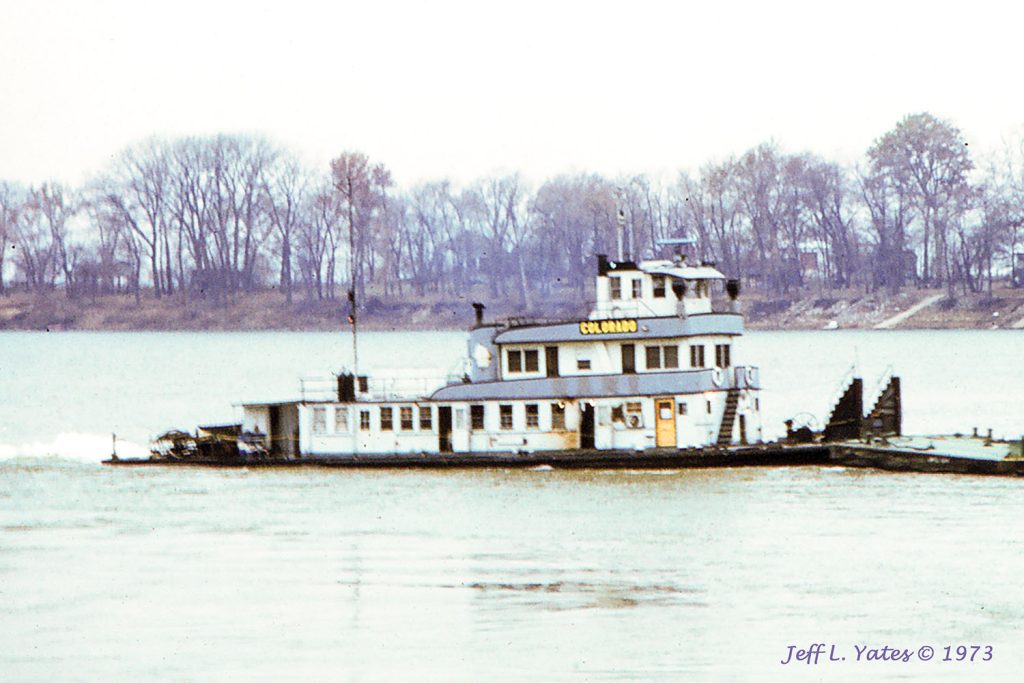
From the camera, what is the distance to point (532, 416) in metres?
53.3

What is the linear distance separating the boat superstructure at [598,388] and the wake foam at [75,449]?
14.6 m

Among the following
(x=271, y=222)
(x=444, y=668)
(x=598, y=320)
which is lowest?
(x=444, y=668)

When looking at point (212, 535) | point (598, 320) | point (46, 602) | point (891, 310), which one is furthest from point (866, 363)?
point (46, 602)

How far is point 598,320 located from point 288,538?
11.8 metres

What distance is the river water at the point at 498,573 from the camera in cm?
3212

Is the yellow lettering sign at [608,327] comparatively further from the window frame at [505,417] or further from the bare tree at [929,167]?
the bare tree at [929,167]

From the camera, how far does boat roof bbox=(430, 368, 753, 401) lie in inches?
2025

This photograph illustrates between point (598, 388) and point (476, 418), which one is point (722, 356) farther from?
point (476, 418)

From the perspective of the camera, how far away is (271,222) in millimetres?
169125

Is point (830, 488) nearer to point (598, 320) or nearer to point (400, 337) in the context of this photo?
point (598, 320)

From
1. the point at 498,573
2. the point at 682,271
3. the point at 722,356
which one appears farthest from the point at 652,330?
the point at 498,573

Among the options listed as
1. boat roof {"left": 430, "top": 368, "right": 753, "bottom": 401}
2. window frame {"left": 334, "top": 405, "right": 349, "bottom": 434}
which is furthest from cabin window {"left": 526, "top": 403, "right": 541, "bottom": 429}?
window frame {"left": 334, "top": 405, "right": 349, "bottom": 434}

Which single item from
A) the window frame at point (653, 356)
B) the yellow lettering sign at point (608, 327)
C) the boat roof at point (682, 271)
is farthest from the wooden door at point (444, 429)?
the boat roof at point (682, 271)

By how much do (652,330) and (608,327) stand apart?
49.3 inches
